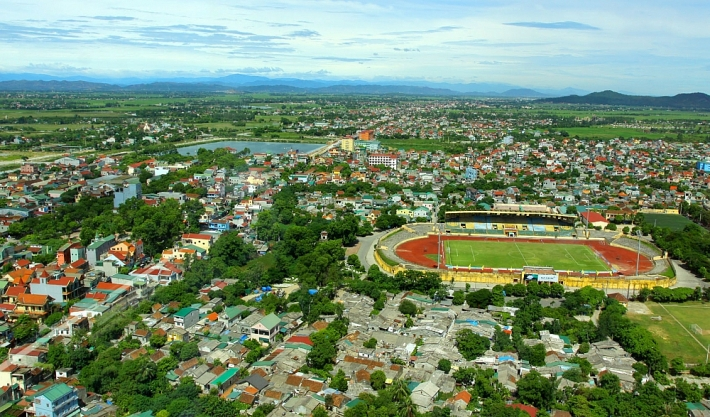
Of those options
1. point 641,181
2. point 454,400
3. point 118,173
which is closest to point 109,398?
point 454,400

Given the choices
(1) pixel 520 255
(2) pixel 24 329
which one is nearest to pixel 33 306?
(2) pixel 24 329

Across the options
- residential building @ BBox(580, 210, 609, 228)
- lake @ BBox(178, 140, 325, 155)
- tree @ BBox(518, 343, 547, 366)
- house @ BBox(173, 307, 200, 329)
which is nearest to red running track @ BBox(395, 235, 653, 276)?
residential building @ BBox(580, 210, 609, 228)

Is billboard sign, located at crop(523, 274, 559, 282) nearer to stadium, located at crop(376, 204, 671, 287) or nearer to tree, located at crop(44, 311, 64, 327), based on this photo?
stadium, located at crop(376, 204, 671, 287)

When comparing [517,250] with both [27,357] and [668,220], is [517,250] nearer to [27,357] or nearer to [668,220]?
[668,220]

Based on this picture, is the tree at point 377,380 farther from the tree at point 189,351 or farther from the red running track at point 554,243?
the red running track at point 554,243

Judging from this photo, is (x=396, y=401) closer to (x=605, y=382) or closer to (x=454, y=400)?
(x=454, y=400)

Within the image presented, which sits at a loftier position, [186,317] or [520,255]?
[186,317]
